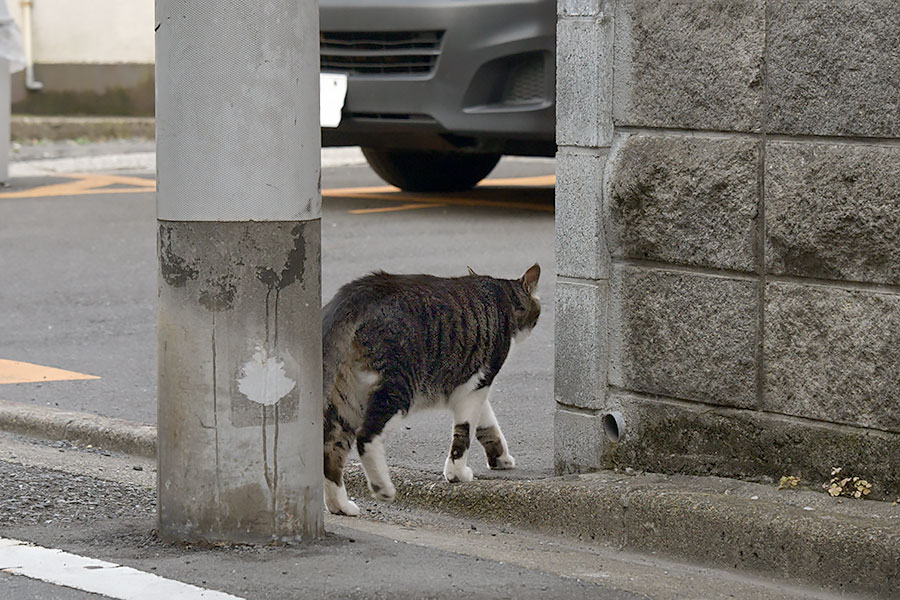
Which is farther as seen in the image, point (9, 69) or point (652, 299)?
point (9, 69)

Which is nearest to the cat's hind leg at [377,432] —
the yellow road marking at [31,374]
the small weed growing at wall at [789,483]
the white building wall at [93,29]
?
the small weed growing at wall at [789,483]

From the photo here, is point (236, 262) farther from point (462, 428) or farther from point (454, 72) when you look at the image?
point (454, 72)

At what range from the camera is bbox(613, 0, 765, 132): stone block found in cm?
415

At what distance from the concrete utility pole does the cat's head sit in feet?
4.48

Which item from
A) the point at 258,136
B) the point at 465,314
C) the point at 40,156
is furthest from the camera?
the point at 40,156

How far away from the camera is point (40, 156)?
48.0 ft

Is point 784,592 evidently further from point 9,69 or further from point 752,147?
point 9,69

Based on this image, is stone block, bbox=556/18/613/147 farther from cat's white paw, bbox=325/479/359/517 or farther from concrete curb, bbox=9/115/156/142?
concrete curb, bbox=9/115/156/142

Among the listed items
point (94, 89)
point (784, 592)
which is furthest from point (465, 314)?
point (94, 89)

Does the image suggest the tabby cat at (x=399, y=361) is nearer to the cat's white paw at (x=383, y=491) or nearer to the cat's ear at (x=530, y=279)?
the cat's white paw at (x=383, y=491)

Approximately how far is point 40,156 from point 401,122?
595 cm

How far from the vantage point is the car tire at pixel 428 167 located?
11578 mm

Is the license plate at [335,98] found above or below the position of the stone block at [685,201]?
above

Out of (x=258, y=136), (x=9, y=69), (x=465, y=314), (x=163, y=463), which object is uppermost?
(x=9, y=69)
